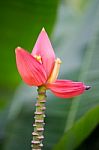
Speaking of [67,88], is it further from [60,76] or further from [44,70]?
[60,76]

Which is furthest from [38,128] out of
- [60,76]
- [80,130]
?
[60,76]

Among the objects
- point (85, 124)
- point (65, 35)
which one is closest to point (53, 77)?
point (85, 124)

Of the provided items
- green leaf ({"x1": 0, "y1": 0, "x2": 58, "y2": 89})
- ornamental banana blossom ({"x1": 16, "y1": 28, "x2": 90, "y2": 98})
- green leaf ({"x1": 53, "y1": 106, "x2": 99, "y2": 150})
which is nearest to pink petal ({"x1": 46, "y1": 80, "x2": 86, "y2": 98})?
ornamental banana blossom ({"x1": 16, "y1": 28, "x2": 90, "y2": 98})

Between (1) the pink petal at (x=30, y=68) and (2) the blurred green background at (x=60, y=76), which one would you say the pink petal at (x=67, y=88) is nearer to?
(1) the pink petal at (x=30, y=68)

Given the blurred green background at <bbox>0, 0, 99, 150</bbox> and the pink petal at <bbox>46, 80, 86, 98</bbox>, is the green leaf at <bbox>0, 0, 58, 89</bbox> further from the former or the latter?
the pink petal at <bbox>46, 80, 86, 98</bbox>

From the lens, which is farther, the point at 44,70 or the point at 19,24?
the point at 19,24
